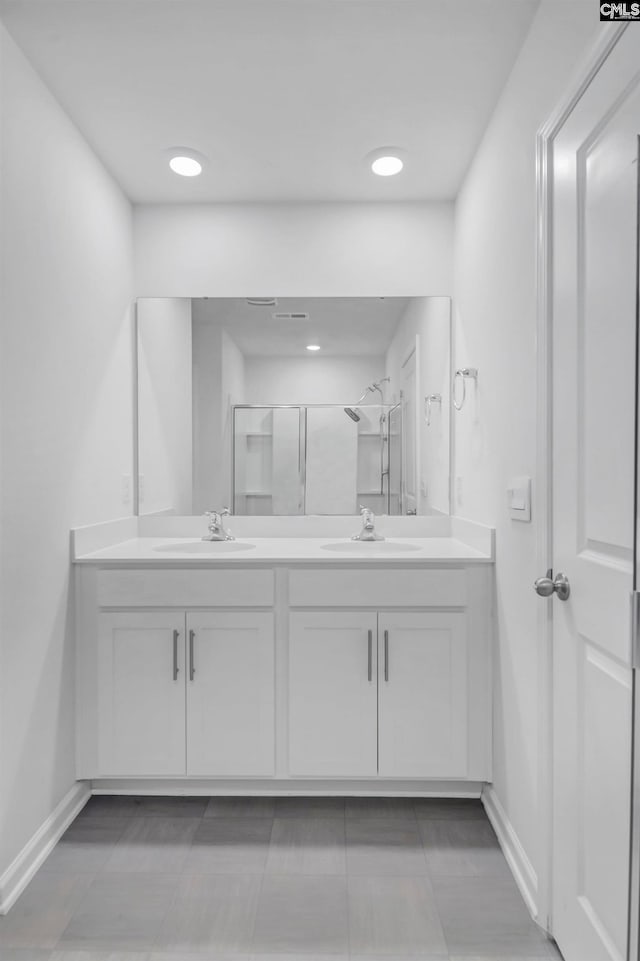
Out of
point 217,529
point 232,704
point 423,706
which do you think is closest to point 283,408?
point 217,529

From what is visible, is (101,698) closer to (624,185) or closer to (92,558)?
(92,558)

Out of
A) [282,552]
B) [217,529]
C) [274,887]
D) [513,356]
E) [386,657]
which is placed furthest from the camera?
[217,529]

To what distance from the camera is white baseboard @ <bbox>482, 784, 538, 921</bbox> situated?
158 centimetres

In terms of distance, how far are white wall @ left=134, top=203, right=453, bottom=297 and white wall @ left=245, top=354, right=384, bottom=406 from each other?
11.9 inches

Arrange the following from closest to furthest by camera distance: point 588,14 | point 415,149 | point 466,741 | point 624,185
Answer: point 624,185, point 588,14, point 466,741, point 415,149

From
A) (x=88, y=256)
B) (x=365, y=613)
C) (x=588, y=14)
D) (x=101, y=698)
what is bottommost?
(x=101, y=698)

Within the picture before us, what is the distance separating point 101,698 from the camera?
6.71ft

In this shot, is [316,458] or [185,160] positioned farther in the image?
[316,458]

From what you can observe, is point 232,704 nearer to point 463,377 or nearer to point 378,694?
point 378,694

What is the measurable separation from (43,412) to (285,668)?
45.5 inches

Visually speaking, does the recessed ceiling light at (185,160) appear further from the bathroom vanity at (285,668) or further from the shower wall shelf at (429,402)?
the bathroom vanity at (285,668)

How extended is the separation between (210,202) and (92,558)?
160cm

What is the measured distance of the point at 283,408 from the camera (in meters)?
2.64

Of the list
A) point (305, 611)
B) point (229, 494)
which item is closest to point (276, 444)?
point (229, 494)
